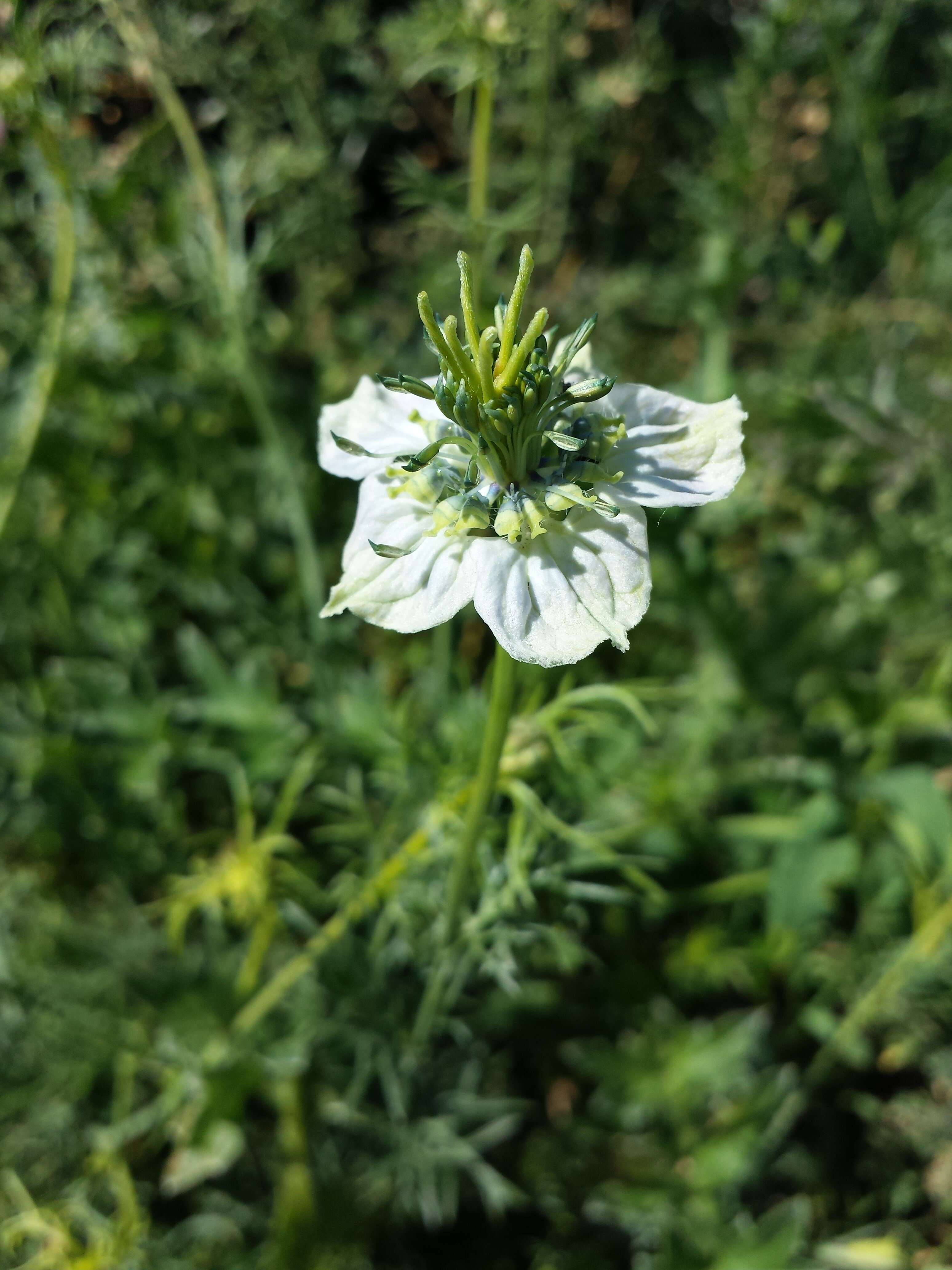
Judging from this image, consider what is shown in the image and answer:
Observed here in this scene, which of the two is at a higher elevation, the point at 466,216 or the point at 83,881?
the point at 466,216

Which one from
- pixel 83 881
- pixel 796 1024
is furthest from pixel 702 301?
pixel 83 881

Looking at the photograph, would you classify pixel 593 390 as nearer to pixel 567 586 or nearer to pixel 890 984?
pixel 567 586

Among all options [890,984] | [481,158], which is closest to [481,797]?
[890,984]

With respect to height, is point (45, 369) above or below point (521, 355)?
above

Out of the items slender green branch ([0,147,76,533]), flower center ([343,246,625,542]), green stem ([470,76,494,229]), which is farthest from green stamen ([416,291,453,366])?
slender green branch ([0,147,76,533])

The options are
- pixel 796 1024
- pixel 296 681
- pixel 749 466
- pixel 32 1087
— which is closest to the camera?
pixel 32 1087

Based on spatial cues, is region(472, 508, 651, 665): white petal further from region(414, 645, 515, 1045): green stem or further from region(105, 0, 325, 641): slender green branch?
region(105, 0, 325, 641): slender green branch

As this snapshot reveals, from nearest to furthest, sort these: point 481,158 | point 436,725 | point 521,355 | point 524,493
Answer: point 521,355
point 524,493
point 481,158
point 436,725

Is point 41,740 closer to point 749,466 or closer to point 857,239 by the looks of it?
point 749,466
